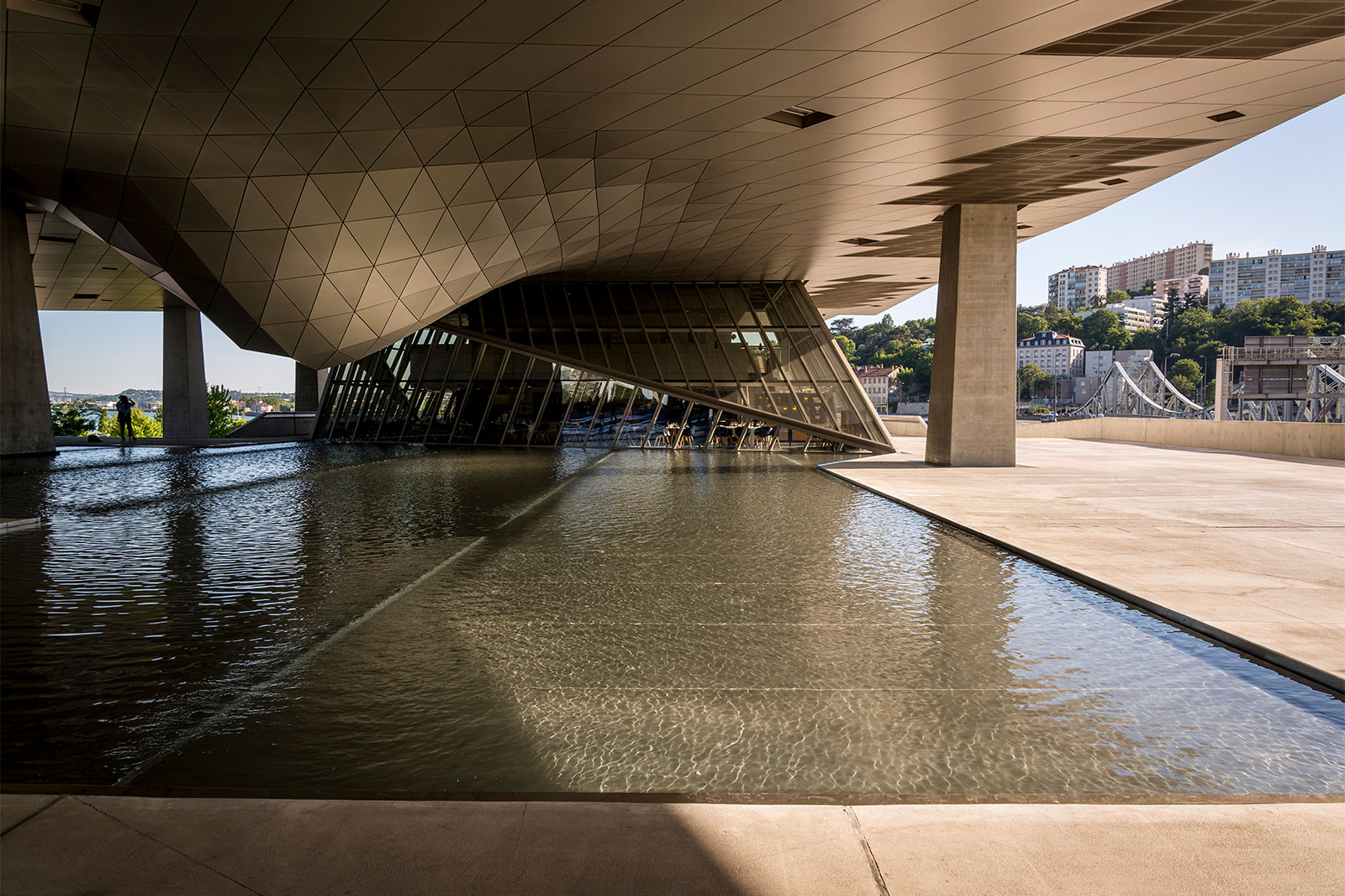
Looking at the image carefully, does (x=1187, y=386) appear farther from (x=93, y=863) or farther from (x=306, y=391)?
(x=93, y=863)

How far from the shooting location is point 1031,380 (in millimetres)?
130250

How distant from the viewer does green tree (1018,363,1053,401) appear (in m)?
130

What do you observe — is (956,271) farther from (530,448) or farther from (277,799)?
(277,799)

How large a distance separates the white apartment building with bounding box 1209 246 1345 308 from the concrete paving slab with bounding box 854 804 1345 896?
168931mm

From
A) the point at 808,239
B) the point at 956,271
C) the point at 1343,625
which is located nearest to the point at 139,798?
the point at 1343,625

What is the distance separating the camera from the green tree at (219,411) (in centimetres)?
6060

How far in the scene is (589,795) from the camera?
2.97 meters

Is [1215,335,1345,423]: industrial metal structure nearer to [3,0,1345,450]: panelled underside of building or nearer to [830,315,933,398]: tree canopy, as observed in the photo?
[3,0,1345,450]: panelled underside of building

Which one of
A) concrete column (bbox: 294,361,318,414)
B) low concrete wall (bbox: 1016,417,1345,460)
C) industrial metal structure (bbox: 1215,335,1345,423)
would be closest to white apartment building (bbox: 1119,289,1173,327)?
industrial metal structure (bbox: 1215,335,1345,423)

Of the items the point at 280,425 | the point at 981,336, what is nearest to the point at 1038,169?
the point at 981,336

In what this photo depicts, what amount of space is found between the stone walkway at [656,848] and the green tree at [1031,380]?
140 metres

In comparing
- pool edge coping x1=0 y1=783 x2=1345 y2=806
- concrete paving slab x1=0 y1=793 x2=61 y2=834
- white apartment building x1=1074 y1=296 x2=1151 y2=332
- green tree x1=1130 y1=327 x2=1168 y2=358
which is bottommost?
pool edge coping x1=0 y1=783 x2=1345 y2=806

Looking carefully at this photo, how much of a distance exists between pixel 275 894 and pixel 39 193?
2312 centimetres

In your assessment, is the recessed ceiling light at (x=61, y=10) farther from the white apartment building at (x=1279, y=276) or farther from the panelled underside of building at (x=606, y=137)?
the white apartment building at (x=1279, y=276)
